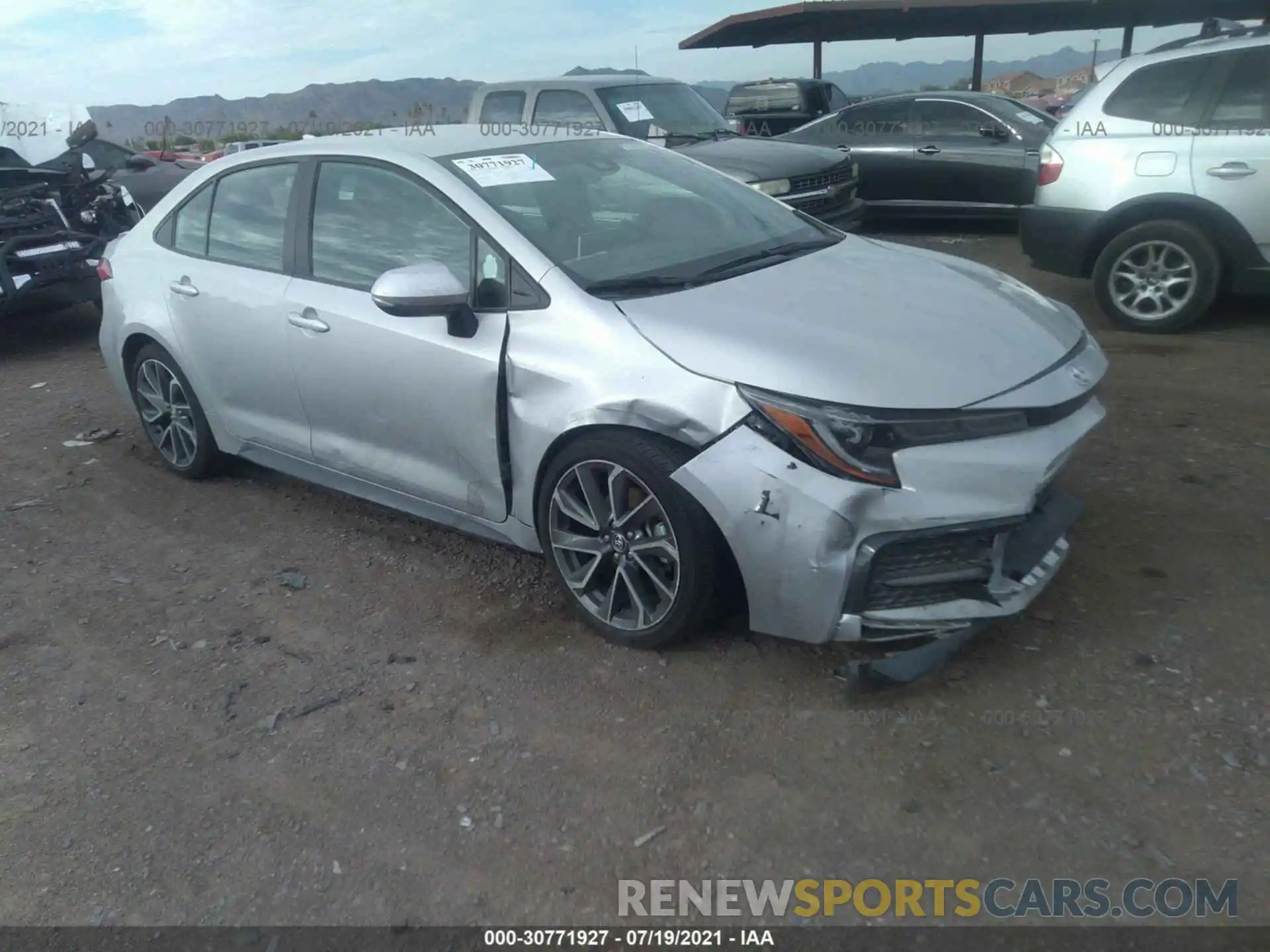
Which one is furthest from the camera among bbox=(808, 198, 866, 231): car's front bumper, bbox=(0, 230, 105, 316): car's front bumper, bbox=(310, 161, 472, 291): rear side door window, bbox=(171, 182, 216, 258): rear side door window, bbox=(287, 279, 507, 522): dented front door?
bbox=(808, 198, 866, 231): car's front bumper

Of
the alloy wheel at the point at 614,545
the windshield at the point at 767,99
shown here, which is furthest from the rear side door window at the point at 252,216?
the windshield at the point at 767,99

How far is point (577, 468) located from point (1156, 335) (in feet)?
15.9

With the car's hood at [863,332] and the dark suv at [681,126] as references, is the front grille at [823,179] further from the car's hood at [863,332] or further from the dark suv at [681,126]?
the car's hood at [863,332]

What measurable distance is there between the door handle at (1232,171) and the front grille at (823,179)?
3.17m

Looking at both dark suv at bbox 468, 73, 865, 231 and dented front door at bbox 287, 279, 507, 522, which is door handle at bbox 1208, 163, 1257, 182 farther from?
dented front door at bbox 287, 279, 507, 522

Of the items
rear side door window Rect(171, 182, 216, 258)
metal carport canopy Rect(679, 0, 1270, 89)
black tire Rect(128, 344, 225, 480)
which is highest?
metal carport canopy Rect(679, 0, 1270, 89)

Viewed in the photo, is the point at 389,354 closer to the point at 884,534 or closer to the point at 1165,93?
the point at 884,534

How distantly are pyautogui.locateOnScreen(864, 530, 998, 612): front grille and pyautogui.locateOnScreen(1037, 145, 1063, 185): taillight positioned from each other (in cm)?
478

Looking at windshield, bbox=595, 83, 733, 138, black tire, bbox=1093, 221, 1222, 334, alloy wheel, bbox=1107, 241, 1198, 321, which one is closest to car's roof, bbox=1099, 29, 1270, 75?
black tire, bbox=1093, 221, 1222, 334

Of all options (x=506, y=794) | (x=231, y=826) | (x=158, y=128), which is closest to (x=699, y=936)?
(x=506, y=794)

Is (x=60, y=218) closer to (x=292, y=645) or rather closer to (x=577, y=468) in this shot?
(x=292, y=645)

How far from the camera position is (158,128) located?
1256cm

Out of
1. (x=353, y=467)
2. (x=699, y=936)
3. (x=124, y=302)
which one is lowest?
(x=699, y=936)

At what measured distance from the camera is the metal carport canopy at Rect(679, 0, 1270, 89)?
63.2 ft
